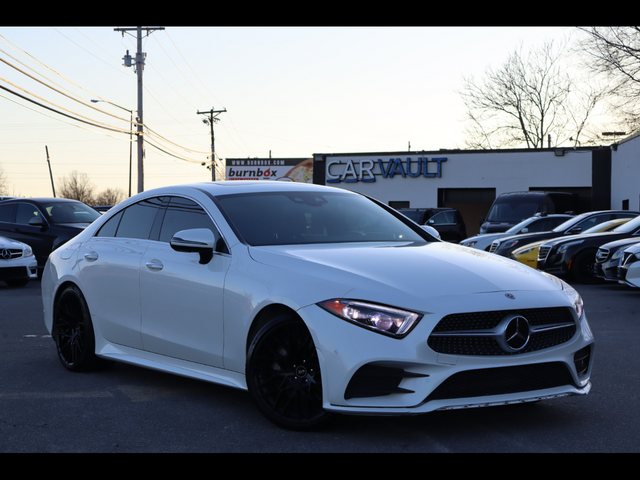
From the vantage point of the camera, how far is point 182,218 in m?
5.54

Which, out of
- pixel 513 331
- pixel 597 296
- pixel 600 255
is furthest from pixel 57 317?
pixel 600 255

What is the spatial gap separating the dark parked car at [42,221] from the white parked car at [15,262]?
4.88 feet

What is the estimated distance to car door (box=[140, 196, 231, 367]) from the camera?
4.84 meters

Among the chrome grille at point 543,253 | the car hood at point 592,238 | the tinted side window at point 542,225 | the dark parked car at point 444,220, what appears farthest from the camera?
the dark parked car at point 444,220

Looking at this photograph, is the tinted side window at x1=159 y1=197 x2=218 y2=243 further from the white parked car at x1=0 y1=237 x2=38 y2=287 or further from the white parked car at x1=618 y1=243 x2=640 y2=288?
the white parked car at x1=0 y1=237 x2=38 y2=287

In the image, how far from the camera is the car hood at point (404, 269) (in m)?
4.09

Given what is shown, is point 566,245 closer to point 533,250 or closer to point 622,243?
point 533,250

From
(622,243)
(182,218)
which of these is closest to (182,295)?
(182,218)

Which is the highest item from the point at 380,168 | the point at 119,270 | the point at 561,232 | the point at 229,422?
the point at 380,168

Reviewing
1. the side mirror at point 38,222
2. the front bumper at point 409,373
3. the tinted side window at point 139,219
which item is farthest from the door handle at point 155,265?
the side mirror at point 38,222

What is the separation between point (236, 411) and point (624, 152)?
30521mm

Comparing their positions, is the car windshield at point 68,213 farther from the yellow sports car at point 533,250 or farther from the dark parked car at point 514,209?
the dark parked car at point 514,209

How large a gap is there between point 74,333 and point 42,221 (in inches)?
424
